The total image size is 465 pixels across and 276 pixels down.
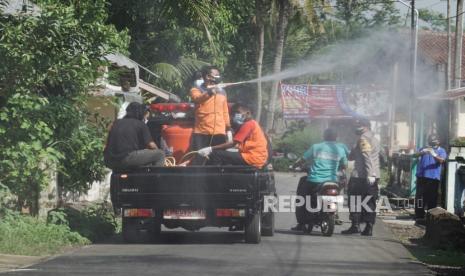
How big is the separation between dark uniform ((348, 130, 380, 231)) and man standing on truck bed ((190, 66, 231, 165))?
2961mm

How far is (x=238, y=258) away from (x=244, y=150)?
8.79 ft

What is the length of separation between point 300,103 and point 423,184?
2203 centimetres

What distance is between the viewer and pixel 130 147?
45.4 feet

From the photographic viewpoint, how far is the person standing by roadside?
764 inches

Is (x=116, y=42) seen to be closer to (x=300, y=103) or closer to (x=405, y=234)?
(x=405, y=234)

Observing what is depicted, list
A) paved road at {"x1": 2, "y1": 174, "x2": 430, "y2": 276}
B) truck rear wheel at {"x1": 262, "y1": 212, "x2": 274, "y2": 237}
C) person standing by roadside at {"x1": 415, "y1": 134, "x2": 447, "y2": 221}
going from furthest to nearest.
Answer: person standing by roadside at {"x1": 415, "y1": 134, "x2": 447, "y2": 221}, truck rear wheel at {"x1": 262, "y1": 212, "x2": 274, "y2": 237}, paved road at {"x1": 2, "y1": 174, "x2": 430, "y2": 276}

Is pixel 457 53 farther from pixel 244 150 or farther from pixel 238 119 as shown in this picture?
pixel 244 150

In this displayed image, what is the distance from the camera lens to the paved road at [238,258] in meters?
10.9

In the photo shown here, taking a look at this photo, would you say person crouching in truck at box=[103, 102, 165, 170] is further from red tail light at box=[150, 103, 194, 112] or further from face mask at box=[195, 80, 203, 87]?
red tail light at box=[150, 103, 194, 112]

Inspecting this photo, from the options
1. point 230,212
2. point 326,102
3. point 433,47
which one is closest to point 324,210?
point 230,212

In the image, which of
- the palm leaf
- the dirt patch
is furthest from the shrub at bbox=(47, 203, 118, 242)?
the palm leaf

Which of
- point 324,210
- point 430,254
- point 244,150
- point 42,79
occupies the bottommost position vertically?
point 430,254

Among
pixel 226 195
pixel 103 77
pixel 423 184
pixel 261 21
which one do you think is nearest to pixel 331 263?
pixel 226 195

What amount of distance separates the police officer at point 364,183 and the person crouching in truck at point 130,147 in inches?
154
